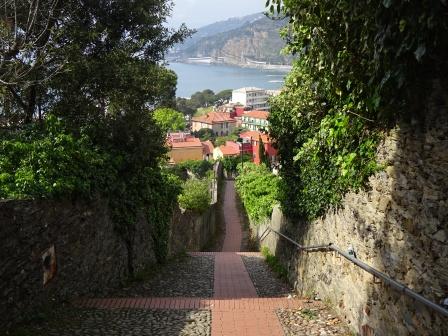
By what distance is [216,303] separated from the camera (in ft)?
24.6

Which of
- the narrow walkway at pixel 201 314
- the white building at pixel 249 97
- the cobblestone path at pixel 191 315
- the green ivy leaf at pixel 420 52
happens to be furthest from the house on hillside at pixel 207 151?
the white building at pixel 249 97

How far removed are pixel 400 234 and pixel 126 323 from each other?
146 inches

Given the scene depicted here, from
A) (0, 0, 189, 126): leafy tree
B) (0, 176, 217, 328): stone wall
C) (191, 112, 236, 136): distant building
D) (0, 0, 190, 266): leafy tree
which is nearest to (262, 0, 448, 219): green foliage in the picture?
(0, 0, 190, 266): leafy tree

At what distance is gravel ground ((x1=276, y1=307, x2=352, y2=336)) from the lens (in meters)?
6.27

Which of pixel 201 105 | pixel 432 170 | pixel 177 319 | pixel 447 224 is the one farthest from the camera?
pixel 201 105

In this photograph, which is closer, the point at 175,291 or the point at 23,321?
the point at 23,321

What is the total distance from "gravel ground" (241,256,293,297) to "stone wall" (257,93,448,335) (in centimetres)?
242

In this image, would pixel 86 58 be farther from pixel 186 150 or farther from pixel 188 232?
pixel 186 150

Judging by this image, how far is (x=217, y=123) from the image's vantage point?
113 m

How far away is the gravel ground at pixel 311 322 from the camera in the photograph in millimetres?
6273

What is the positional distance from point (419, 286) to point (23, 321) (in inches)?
177

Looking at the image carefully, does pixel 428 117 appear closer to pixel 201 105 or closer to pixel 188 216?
pixel 188 216

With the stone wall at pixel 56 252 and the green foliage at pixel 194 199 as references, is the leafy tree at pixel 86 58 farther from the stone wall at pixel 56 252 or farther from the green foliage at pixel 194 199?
the green foliage at pixel 194 199

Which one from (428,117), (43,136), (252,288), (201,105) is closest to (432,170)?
(428,117)
